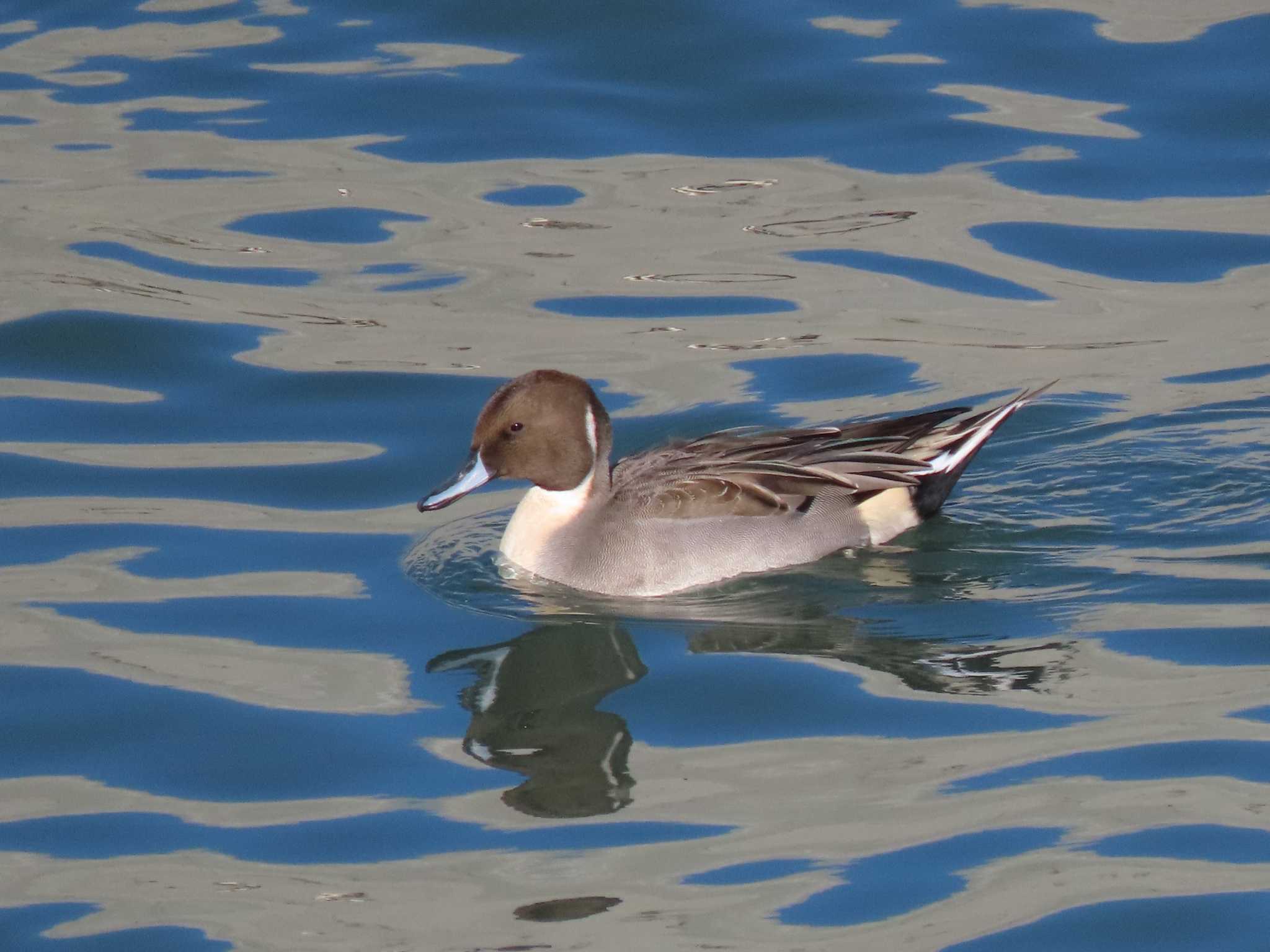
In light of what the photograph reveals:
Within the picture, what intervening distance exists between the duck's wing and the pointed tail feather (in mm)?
72

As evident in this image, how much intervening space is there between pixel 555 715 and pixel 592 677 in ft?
0.95

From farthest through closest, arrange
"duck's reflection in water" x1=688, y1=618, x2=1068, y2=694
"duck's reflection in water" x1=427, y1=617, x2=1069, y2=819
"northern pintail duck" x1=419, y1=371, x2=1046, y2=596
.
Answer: "northern pintail duck" x1=419, y1=371, x2=1046, y2=596, "duck's reflection in water" x1=688, y1=618, x2=1068, y2=694, "duck's reflection in water" x1=427, y1=617, x2=1069, y2=819

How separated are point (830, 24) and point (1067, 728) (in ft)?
25.5

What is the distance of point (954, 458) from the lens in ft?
22.9

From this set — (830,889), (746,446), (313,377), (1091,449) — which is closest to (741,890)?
(830,889)

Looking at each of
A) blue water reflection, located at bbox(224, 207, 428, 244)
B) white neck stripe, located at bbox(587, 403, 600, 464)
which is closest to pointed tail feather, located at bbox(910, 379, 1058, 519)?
white neck stripe, located at bbox(587, 403, 600, 464)

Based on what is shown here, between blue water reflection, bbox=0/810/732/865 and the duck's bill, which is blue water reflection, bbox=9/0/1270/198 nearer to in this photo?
the duck's bill

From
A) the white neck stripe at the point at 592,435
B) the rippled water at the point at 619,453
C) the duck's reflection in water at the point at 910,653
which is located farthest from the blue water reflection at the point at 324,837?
the white neck stripe at the point at 592,435

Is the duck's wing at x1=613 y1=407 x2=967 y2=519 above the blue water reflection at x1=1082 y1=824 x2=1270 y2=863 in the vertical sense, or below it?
above

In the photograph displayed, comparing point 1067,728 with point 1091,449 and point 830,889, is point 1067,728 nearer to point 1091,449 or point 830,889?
point 830,889

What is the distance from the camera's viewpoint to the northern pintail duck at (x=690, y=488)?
6609 millimetres

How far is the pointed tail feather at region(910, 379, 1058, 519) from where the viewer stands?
6953 millimetres

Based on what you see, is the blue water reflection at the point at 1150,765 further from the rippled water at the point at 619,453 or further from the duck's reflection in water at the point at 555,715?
the duck's reflection in water at the point at 555,715

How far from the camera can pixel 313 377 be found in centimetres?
850
